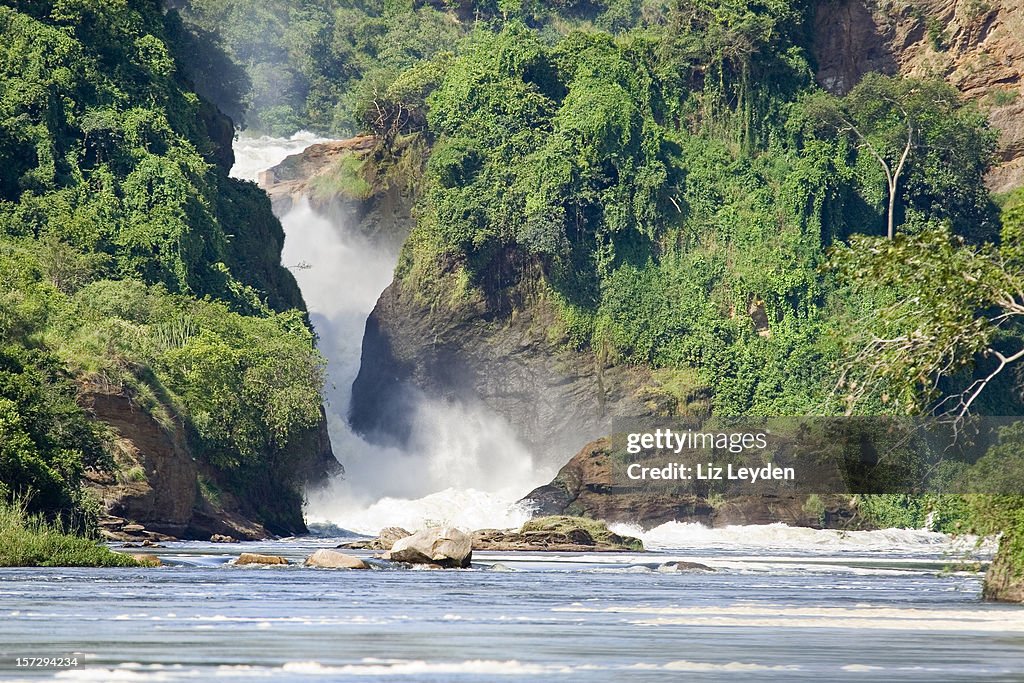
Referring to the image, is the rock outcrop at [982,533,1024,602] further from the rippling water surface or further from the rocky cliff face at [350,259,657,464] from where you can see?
the rocky cliff face at [350,259,657,464]

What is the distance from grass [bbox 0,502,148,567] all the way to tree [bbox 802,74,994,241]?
7847 cm

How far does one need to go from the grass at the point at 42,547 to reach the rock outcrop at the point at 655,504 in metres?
52.7

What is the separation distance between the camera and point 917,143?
121 m

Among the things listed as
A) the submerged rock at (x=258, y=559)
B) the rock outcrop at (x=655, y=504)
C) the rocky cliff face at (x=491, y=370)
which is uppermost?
the rocky cliff face at (x=491, y=370)

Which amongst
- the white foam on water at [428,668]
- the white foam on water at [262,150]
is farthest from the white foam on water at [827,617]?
the white foam on water at [262,150]

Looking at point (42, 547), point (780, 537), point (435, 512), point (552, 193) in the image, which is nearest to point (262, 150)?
point (552, 193)

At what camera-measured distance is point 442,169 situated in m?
120

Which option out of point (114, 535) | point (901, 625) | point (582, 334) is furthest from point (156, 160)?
point (901, 625)

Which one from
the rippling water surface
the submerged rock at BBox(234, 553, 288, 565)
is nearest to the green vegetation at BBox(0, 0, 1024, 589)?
the submerged rock at BBox(234, 553, 288, 565)

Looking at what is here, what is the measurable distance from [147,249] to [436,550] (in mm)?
45423

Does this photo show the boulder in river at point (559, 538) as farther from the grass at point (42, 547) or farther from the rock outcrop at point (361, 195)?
the rock outcrop at point (361, 195)

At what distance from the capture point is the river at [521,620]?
83.6 feet

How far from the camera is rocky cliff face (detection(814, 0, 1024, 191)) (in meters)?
125

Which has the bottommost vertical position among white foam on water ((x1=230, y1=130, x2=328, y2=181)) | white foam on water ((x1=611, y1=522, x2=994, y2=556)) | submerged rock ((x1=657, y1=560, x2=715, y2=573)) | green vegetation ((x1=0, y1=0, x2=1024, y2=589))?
submerged rock ((x1=657, y1=560, x2=715, y2=573))
